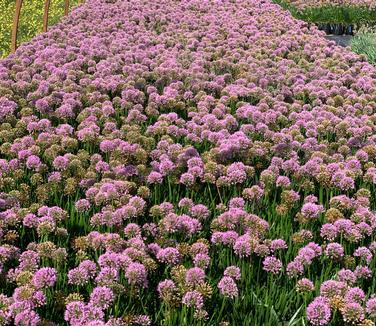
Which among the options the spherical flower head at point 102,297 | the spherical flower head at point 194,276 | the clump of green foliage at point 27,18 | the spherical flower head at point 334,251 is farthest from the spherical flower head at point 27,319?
the clump of green foliage at point 27,18

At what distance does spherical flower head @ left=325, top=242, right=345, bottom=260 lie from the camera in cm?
369

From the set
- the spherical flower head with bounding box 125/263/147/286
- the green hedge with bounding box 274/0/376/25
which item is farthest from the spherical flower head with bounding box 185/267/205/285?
the green hedge with bounding box 274/0/376/25

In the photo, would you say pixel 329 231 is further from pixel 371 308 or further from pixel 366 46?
pixel 366 46

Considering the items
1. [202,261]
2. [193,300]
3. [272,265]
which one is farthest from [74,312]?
[272,265]

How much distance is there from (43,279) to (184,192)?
1.92 meters

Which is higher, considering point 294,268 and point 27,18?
point 294,268

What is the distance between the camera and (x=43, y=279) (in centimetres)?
313

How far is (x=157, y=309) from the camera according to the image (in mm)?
3299

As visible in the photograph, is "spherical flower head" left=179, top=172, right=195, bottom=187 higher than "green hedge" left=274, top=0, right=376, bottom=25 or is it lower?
lower

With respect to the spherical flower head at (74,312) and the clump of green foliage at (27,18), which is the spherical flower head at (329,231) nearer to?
the spherical flower head at (74,312)

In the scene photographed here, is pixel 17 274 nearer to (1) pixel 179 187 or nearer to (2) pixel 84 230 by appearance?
(2) pixel 84 230

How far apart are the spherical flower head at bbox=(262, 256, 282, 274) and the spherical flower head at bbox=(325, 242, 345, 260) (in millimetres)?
396

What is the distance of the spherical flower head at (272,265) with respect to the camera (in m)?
3.52

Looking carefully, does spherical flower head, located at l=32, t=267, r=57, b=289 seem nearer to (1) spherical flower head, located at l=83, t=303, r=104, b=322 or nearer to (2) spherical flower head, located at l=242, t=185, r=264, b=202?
(1) spherical flower head, located at l=83, t=303, r=104, b=322
